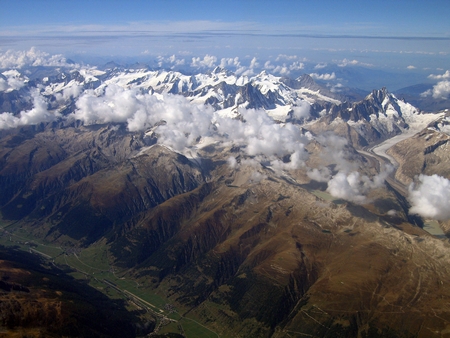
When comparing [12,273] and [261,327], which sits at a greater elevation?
[12,273]

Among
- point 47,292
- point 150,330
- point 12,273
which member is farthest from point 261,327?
point 12,273

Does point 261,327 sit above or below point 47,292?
below

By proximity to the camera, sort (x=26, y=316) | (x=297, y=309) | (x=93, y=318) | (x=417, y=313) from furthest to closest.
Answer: (x=297, y=309), (x=417, y=313), (x=93, y=318), (x=26, y=316)

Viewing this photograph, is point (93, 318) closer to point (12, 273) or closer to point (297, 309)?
point (12, 273)

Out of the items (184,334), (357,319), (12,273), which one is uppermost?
(12,273)

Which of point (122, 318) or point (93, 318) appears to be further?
point (122, 318)

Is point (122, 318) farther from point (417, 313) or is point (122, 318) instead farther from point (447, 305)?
point (447, 305)

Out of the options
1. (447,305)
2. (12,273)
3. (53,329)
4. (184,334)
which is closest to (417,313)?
(447,305)

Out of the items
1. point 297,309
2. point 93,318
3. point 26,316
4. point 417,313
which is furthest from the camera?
point 297,309

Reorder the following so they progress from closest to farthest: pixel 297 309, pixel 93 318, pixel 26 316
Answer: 1. pixel 26 316
2. pixel 93 318
3. pixel 297 309
